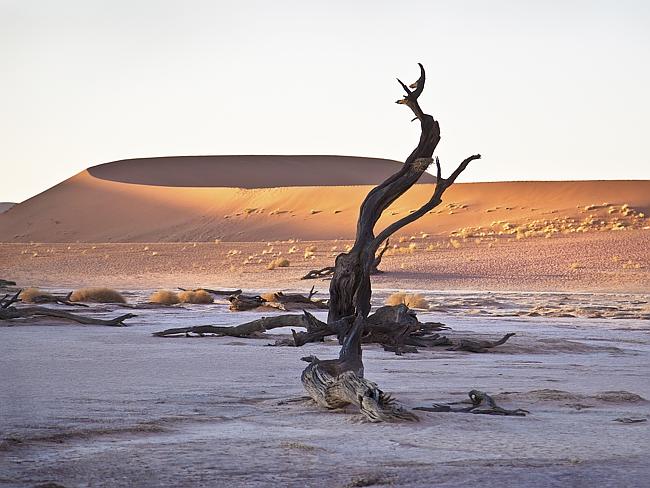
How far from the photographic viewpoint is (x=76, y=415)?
8.93 m

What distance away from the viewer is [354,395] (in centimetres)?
858

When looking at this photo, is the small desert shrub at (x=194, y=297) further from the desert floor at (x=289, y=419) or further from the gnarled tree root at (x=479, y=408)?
the gnarled tree root at (x=479, y=408)

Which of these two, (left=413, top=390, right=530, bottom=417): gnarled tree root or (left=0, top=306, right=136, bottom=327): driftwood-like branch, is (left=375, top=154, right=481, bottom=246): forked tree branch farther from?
(left=0, top=306, right=136, bottom=327): driftwood-like branch

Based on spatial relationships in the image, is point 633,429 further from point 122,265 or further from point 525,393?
point 122,265

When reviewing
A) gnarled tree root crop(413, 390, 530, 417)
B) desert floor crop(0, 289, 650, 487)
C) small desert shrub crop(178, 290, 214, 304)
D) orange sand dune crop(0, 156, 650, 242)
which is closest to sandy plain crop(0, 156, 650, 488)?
desert floor crop(0, 289, 650, 487)

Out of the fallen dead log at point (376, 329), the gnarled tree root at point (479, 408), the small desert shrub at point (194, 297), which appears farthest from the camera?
the small desert shrub at point (194, 297)

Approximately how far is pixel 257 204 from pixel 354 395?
97.9m

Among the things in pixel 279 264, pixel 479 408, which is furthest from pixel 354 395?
pixel 279 264

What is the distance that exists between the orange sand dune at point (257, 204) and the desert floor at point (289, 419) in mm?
48767

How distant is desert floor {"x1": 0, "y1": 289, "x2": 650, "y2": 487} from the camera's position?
22.3ft

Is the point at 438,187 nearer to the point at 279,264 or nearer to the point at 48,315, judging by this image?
the point at 48,315

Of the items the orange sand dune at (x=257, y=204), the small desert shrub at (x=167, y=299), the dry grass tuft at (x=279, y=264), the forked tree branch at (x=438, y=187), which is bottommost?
the small desert shrub at (x=167, y=299)

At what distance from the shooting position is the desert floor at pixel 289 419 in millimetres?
6785

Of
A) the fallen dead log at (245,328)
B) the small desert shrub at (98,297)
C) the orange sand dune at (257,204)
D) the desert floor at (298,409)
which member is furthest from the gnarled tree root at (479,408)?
the orange sand dune at (257,204)
